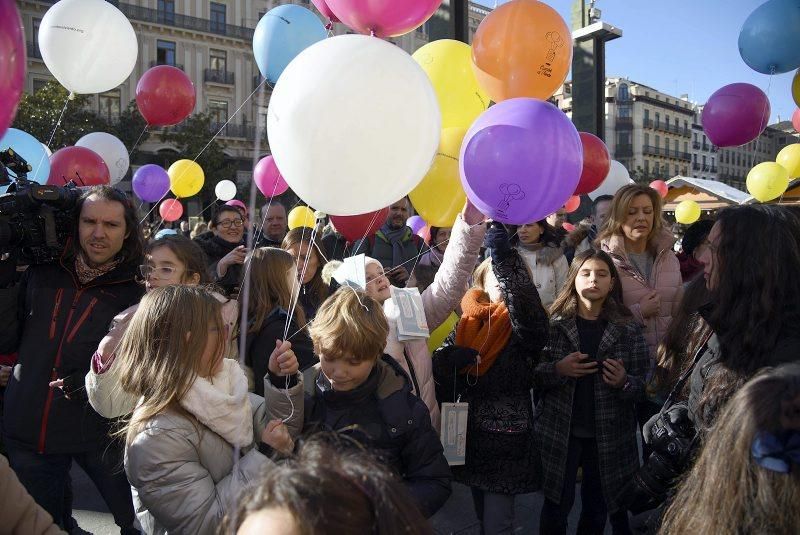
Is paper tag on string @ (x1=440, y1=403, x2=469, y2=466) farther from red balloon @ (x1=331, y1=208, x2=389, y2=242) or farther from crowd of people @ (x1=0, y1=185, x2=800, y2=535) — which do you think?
red balloon @ (x1=331, y1=208, x2=389, y2=242)

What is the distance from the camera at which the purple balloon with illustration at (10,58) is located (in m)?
0.99

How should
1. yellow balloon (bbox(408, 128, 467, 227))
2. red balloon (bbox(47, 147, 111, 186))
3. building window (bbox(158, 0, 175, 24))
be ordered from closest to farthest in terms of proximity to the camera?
yellow balloon (bbox(408, 128, 467, 227))
red balloon (bbox(47, 147, 111, 186))
building window (bbox(158, 0, 175, 24))

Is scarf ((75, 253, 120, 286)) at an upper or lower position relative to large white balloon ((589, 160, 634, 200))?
lower

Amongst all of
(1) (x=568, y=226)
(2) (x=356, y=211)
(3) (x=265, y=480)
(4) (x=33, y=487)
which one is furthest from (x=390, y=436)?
(1) (x=568, y=226)

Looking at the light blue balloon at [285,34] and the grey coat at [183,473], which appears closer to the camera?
the grey coat at [183,473]

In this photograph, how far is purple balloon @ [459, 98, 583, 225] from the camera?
229 cm

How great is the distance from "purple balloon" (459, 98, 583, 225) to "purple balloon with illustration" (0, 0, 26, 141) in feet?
5.37

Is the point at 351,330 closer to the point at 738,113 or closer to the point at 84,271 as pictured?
the point at 84,271

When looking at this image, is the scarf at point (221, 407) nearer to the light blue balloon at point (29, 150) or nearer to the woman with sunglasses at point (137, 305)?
the woman with sunglasses at point (137, 305)

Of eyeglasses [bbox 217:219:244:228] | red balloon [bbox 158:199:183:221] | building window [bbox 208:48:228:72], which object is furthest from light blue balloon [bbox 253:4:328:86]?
building window [bbox 208:48:228:72]

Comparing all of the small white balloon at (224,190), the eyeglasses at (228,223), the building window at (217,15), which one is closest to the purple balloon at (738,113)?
the eyeglasses at (228,223)

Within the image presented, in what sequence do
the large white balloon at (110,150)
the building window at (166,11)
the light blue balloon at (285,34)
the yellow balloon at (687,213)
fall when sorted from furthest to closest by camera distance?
the building window at (166,11) < the yellow balloon at (687,213) < the large white balloon at (110,150) < the light blue balloon at (285,34)

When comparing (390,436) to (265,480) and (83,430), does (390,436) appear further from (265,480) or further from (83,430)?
(83,430)

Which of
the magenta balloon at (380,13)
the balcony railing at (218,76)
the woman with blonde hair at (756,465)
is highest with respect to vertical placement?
the balcony railing at (218,76)
